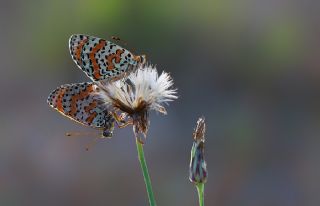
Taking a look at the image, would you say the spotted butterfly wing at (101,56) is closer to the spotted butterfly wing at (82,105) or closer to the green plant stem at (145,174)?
the spotted butterfly wing at (82,105)

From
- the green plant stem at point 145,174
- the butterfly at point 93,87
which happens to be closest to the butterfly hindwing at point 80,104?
the butterfly at point 93,87

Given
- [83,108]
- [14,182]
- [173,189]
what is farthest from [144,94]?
[14,182]

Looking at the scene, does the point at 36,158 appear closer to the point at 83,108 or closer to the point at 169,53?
the point at 169,53

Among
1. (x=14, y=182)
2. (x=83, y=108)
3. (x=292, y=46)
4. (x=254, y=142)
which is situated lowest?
(x=14, y=182)

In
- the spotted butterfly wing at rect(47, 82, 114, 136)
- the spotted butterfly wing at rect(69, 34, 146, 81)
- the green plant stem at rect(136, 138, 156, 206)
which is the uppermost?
the spotted butterfly wing at rect(69, 34, 146, 81)

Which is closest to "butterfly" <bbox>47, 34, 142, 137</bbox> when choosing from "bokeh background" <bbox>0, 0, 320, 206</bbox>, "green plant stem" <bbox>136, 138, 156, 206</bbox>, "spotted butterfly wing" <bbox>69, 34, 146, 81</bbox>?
"spotted butterfly wing" <bbox>69, 34, 146, 81</bbox>

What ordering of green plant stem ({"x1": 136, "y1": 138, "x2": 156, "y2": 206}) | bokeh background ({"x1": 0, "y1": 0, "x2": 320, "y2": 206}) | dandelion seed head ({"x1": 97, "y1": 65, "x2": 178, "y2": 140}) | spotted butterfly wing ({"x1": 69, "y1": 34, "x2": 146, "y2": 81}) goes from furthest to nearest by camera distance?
bokeh background ({"x1": 0, "y1": 0, "x2": 320, "y2": 206}) < spotted butterfly wing ({"x1": 69, "y1": 34, "x2": 146, "y2": 81}) < dandelion seed head ({"x1": 97, "y1": 65, "x2": 178, "y2": 140}) < green plant stem ({"x1": 136, "y1": 138, "x2": 156, "y2": 206})

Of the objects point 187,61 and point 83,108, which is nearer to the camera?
point 83,108

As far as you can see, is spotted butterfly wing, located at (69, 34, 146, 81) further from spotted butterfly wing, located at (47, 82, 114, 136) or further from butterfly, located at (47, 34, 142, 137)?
spotted butterfly wing, located at (47, 82, 114, 136)
